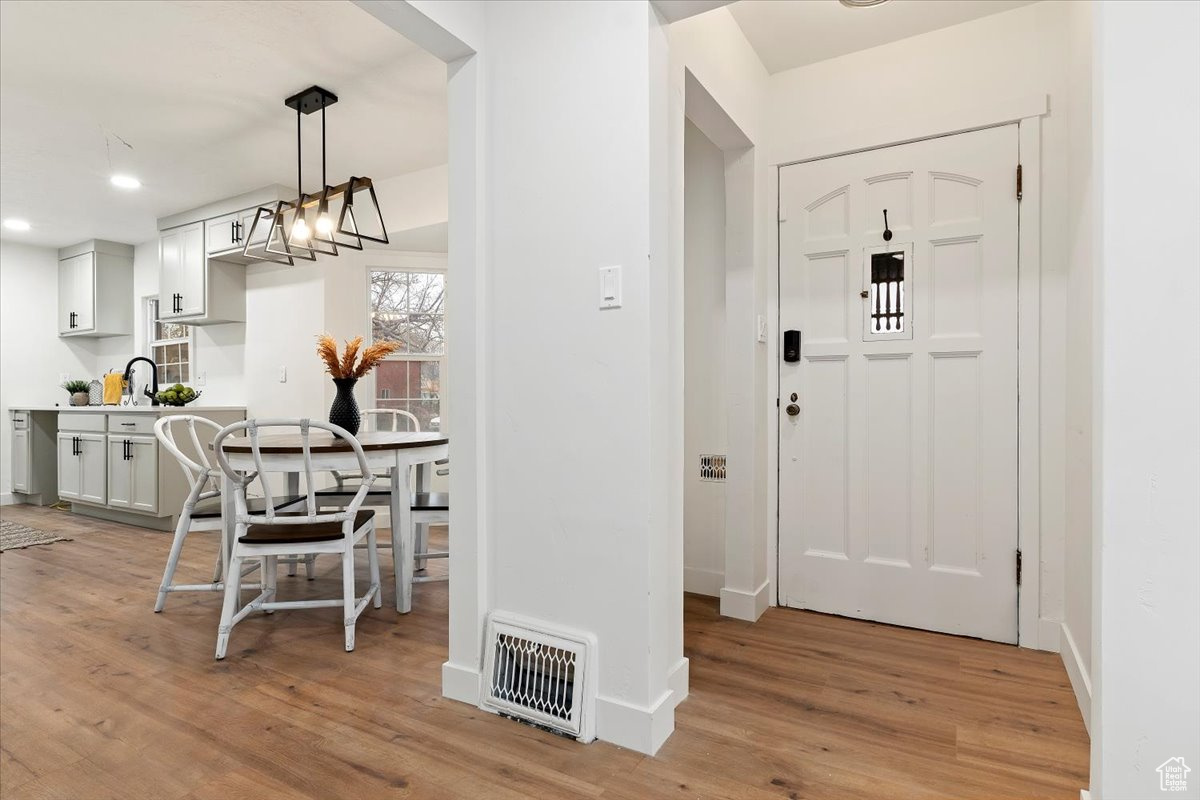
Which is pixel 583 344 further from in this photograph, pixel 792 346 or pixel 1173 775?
pixel 1173 775

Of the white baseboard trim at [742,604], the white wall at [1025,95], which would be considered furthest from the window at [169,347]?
the white wall at [1025,95]

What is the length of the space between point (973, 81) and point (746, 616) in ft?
7.53

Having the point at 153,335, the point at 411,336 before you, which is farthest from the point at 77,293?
the point at 411,336

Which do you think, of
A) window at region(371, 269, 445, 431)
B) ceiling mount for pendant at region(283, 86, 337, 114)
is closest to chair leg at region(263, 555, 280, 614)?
window at region(371, 269, 445, 431)

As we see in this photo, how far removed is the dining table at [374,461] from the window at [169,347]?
129 inches

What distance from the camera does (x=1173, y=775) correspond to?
3.67ft

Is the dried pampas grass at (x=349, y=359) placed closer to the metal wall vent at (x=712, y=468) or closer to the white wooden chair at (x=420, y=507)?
the white wooden chair at (x=420, y=507)

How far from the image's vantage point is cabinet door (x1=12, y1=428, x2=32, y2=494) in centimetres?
551

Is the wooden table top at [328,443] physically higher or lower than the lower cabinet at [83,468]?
higher

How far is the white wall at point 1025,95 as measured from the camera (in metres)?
2.22

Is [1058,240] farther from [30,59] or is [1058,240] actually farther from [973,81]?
[30,59]

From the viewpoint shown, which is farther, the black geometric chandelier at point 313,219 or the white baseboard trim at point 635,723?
the black geometric chandelier at point 313,219

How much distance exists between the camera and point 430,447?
286 centimetres

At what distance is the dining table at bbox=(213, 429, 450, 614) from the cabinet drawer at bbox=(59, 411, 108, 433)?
3.03 m
